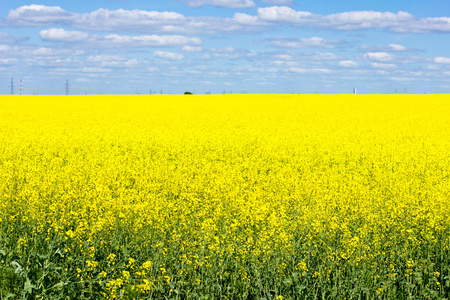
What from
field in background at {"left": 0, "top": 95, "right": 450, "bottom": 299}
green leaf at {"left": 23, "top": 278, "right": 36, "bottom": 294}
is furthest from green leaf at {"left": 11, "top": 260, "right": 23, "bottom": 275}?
green leaf at {"left": 23, "top": 278, "right": 36, "bottom": 294}

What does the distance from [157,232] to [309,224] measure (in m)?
2.07

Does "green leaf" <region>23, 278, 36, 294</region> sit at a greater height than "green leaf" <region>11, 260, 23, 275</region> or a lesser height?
lesser

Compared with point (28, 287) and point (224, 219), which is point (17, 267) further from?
point (224, 219)

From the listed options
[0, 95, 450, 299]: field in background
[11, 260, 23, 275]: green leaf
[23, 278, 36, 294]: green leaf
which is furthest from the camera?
[0, 95, 450, 299]: field in background

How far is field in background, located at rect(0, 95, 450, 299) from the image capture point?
547 cm

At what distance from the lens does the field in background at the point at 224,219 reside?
547 cm

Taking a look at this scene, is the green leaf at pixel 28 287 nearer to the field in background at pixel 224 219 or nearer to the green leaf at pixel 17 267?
the field in background at pixel 224 219

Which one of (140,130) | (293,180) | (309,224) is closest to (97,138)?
(140,130)

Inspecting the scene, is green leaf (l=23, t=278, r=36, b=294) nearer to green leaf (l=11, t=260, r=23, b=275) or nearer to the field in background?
the field in background

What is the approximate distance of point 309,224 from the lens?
671cm

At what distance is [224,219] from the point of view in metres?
7.25

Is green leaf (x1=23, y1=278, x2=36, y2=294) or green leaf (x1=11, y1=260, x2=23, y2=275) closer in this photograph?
green leaf (x1=23, y1=278, x2=36, y2=294)

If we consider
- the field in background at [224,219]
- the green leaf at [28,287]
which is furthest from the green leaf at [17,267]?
the green leaf at [28,287]

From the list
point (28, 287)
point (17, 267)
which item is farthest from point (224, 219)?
point (28, 287)
